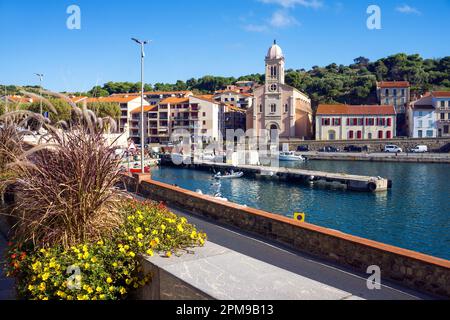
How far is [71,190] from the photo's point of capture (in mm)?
5895

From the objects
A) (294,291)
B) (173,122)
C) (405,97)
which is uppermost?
(405,97)

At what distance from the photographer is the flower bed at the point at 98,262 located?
5.34 meters

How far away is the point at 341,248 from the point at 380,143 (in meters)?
70.4

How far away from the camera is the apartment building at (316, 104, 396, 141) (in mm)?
76938

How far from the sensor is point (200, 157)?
2552 inches

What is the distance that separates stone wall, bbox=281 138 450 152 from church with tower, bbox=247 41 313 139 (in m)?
3.83

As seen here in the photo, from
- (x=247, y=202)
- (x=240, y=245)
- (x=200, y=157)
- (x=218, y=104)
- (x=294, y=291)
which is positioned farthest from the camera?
(x=218, y=104)

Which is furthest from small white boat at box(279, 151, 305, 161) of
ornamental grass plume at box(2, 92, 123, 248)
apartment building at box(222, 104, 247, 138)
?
ornamental grass plume at box(2, 92, 123, 248)

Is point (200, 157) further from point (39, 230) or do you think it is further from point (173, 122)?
point (39, 230)

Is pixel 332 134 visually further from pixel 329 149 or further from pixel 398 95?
pixel 398 95

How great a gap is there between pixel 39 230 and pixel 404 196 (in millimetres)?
34963

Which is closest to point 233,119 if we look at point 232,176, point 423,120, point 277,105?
point 277,105
